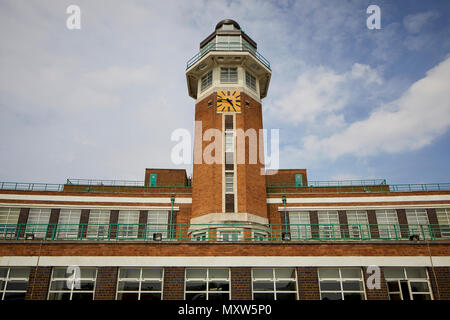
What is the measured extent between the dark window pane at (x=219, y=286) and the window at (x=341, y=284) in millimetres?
4735

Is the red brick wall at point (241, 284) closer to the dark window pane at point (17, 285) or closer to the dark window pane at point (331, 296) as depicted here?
the dark window pane at point (331, 296)

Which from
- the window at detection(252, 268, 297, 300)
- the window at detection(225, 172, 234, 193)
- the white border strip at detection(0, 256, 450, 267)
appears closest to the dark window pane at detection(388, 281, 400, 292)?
the white border strip at detection(0, 256, 450, 267)

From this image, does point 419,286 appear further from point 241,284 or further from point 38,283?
point 38,283

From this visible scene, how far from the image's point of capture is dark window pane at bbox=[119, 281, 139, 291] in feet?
54.6

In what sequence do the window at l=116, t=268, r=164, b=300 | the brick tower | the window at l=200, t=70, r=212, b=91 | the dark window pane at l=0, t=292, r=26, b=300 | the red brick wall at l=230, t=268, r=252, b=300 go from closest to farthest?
the dark window pane at l=0, t=292, r=26, b=300
the red brick wall at l=230, t=268, r=252, b=300
the window at l=116, t=268, r=164, b=300
the brick tower
the window at l=200, t=70, r=212, b=91

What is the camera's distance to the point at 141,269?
16.9 meters

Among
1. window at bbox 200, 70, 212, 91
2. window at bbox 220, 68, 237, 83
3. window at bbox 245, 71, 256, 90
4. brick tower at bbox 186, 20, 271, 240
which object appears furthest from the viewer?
window at bbox 200, 70, 212, 91

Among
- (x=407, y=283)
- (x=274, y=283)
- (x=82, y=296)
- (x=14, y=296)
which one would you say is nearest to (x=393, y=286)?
(x=407, y=283)

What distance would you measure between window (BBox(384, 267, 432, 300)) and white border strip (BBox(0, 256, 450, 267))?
1.28ft

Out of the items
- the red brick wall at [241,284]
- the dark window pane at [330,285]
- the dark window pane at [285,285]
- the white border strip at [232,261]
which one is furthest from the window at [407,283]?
the red brick wall at [241,284]

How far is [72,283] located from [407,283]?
16846 mm

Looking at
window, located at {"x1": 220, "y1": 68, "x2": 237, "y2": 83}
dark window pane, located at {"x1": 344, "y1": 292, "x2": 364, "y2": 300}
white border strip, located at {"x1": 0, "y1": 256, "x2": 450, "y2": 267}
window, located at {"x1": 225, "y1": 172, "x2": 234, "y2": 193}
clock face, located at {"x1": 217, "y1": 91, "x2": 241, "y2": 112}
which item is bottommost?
dark window pane, located at {"x1": 344, "y1": 292, "x2": 364, "y2": 300}

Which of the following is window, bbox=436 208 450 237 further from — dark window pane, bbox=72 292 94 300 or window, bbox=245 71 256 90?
dark window pane, bbox=72 292 94 300
